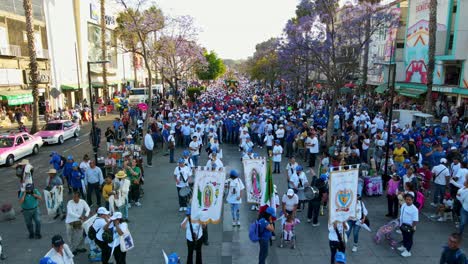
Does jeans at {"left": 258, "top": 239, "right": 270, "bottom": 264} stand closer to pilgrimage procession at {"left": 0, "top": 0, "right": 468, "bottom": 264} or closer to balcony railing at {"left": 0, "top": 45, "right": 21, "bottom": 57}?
pilgrimage procession at {"left": 0, "top": 0, "right": 468, "bottom": 264}

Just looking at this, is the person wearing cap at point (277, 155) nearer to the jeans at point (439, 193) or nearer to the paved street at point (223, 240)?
the paved street at point (223, 240)

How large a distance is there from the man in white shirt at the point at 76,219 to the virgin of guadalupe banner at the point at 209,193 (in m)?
2.53

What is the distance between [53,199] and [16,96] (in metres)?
20.7

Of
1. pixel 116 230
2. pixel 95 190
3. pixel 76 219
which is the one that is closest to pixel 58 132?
pixel 95 190

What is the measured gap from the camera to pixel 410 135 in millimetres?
15258

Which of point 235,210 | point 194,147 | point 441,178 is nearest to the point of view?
point 235,210

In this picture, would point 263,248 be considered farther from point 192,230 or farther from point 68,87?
point 68,87

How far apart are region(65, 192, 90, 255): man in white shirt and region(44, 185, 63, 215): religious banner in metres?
2.25

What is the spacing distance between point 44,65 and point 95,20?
44.7 ft

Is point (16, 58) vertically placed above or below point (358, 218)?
above

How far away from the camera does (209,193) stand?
772cm

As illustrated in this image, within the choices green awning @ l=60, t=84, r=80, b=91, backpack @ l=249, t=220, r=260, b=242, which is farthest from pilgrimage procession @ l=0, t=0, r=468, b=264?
green awning @ l=60, t=84, r=80, b=91

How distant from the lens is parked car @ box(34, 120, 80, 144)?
20547mm

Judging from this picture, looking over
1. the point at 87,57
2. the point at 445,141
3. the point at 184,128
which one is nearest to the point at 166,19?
the point at 184,128
